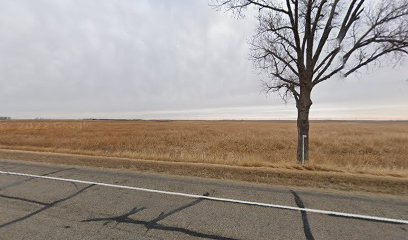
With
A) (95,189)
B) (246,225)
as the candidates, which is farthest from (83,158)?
(246,225)

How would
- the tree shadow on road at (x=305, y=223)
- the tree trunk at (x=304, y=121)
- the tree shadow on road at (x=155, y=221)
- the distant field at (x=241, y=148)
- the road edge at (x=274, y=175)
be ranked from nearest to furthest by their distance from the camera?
the tree shadow on road at (x=305, y=223)
the tree shadow on road at (x=155, y=221)
the road edge at (x=274, y=175)
the distant field at (x=241, y=148)
the tree trunk at (x=304, y=121)

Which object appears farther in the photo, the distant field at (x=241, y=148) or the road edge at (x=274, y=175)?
the distant field at (x=241, y=148)

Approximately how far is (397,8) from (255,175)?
8.05 m

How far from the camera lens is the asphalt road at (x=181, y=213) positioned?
4.39 meters

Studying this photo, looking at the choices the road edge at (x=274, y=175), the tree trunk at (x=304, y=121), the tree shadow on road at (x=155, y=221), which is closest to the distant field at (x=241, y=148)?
the tree trunk at (x=304, y=121)

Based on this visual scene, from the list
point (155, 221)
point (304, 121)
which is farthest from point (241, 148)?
point (155, 221)

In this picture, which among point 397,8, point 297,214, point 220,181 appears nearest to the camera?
point 297,214

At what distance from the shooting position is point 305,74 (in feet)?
A: 38.1

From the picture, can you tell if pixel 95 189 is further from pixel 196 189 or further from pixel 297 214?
pixel 297 214

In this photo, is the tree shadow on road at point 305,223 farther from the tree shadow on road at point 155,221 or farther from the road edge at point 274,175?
the road edge at point 274,175

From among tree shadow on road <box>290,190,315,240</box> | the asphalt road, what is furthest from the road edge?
tree shadow on road <box>290,190,315,240</box>

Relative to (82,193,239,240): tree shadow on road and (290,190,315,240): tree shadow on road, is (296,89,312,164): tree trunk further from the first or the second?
(82,193,239,240): tree shadow on road

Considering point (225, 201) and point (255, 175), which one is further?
point (255, 175)

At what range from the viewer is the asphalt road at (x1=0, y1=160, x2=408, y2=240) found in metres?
4.39
